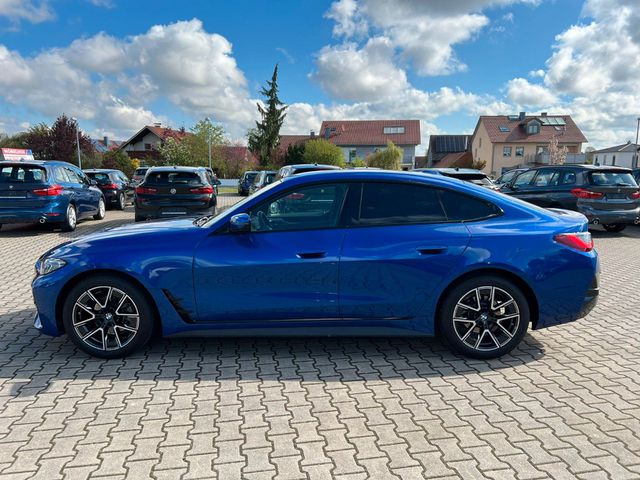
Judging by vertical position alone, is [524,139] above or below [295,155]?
above

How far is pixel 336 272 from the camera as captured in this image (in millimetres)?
3668

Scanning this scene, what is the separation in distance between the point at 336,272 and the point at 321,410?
1.06m

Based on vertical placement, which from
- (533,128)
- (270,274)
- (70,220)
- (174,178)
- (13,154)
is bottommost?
(70,220)

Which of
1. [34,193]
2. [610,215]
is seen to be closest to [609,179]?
[610,215]

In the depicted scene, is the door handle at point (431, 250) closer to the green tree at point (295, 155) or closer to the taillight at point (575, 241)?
the taillight at point (575, 241)

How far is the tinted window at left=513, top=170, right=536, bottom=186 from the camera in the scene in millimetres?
12250

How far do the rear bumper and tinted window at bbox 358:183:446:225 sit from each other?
8.94 metres

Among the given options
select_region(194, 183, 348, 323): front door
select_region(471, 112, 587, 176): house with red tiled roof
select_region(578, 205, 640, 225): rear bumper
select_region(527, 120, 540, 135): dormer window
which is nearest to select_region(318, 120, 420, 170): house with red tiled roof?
select_region(471, 112, 587, 176): house with red tiled roof

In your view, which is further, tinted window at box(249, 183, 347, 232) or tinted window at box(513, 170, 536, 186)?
tinted window at box(513, 170, 536, 186)

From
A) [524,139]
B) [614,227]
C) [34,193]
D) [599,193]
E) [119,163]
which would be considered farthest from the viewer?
[524,139]

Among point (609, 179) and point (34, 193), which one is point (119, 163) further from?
point (609, 179)

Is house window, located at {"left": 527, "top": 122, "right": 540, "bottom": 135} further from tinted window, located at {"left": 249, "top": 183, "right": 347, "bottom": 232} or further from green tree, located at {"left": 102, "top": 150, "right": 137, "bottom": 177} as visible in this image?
tinted window, located at {"left": 249, "top": 183, "right": 347, "bottom": 232}

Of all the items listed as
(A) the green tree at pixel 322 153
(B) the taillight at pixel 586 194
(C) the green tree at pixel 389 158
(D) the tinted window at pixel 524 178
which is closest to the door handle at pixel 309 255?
(B) the taillight at pixel 586 194

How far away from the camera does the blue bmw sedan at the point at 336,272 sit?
369 centimetres
